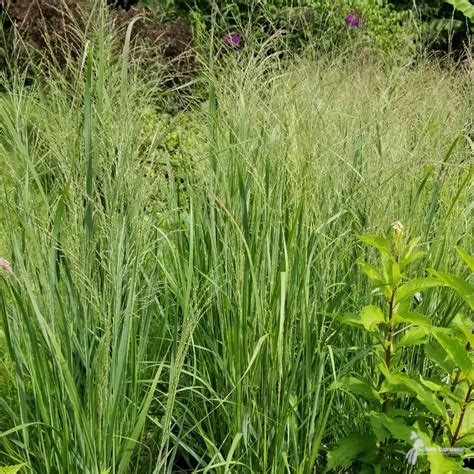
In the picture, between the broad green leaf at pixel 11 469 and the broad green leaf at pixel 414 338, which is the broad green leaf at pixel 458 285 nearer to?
the broad green leaf at pixel 414 338

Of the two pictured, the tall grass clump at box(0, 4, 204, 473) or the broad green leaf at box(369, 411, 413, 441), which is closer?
the tall grass clump at box(0, 4, 204, 473)

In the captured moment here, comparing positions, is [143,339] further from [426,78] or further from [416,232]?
[426,78]

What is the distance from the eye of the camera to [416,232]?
254cm

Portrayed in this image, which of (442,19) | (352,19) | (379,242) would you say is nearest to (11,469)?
(379,242)

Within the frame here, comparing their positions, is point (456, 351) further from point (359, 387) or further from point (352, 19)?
point (352, 19)

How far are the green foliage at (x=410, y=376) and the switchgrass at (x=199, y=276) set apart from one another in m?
0.12

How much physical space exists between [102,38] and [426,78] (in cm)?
244

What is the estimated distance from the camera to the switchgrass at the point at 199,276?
6.16 feet

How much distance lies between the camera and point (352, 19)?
7695mm

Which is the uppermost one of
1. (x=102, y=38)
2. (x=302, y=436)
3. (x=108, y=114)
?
(x=102, y=38)

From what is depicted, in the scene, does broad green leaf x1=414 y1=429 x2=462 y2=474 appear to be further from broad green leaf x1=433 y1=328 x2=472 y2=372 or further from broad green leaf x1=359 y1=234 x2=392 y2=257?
broad green leaf x1=359 y1=234 x2=392 y2=257

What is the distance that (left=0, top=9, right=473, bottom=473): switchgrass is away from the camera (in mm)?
1878

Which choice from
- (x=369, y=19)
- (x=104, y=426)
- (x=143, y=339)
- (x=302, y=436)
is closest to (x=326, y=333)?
(x=302, y=436)

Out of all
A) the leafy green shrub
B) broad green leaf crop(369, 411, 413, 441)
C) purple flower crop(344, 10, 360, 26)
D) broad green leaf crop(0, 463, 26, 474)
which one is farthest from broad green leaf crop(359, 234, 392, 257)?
the leafy green shrub
